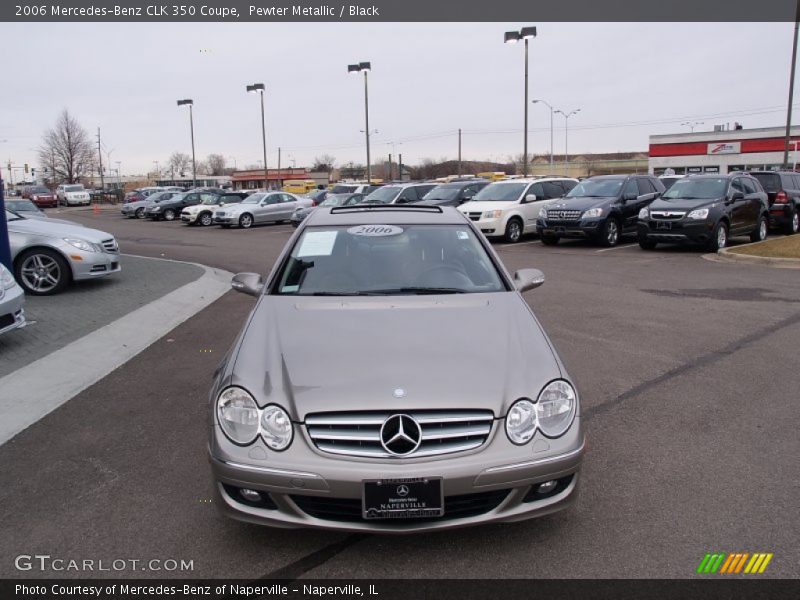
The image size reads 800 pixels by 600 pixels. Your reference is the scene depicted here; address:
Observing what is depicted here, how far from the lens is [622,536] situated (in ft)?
11.1

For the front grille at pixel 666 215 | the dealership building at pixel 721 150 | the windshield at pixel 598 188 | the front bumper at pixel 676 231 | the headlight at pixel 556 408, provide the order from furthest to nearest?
the dealership building at pixel 721 150
the windshield at pixel 598 188
the front grille at pixel 666 215
the front bumper at pixel 676 231
the headlight at pixel 556 408

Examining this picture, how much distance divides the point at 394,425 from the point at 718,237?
14222mm

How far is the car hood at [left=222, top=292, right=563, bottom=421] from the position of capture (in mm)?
3137

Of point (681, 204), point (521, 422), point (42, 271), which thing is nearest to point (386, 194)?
point (681, 204)

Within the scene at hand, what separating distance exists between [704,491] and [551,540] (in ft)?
3.64

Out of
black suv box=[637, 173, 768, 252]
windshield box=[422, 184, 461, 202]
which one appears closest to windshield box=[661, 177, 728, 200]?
black suv box=[637, 173, 768, 252]

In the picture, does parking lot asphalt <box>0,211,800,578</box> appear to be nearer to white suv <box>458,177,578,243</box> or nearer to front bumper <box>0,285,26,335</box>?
front bumper <box>0,285,26,335</box>

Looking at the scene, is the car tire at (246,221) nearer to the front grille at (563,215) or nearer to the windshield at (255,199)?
the windshield at (255,199)

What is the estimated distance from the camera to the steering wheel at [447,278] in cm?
445

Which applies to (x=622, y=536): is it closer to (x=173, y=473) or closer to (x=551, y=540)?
(x=551, y=540)

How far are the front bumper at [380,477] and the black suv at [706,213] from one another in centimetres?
1340

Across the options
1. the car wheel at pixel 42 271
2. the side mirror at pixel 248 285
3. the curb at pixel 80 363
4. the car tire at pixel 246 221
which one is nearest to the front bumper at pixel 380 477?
the side mirror at pixel 248 285
